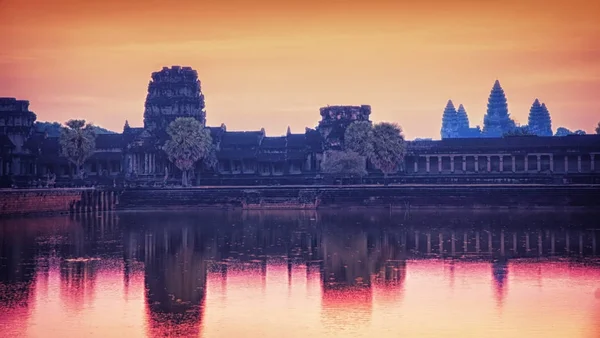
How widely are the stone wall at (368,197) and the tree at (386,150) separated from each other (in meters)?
14.8

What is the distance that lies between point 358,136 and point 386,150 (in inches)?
287

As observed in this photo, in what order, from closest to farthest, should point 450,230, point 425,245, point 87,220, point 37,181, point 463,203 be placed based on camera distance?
1. point 425,245
2. point 450,230
3. point 87,220
4. point 463,203
5. point 37,181

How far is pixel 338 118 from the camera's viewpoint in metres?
122

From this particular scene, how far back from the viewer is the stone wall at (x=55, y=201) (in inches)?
3236

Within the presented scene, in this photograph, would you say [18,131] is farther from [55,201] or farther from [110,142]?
[55,201]

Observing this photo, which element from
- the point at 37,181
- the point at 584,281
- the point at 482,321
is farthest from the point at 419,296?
the point at 37,181

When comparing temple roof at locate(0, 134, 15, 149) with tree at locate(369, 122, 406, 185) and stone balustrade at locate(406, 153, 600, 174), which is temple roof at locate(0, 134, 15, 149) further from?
stone balustrade at locate(406, 153, 600, 174)

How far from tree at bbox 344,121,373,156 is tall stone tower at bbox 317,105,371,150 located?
91.0 inches

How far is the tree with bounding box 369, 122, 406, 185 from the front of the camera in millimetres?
108250

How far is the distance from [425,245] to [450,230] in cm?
879

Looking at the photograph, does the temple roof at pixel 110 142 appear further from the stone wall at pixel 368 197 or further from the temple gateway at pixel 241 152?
the stone wall at pixel 368 197

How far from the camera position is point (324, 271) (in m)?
48.6

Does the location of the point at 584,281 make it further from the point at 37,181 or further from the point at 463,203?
the point at 37,181

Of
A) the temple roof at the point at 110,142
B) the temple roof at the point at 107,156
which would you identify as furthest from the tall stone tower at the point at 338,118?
the temple roof at the point at 107,156
